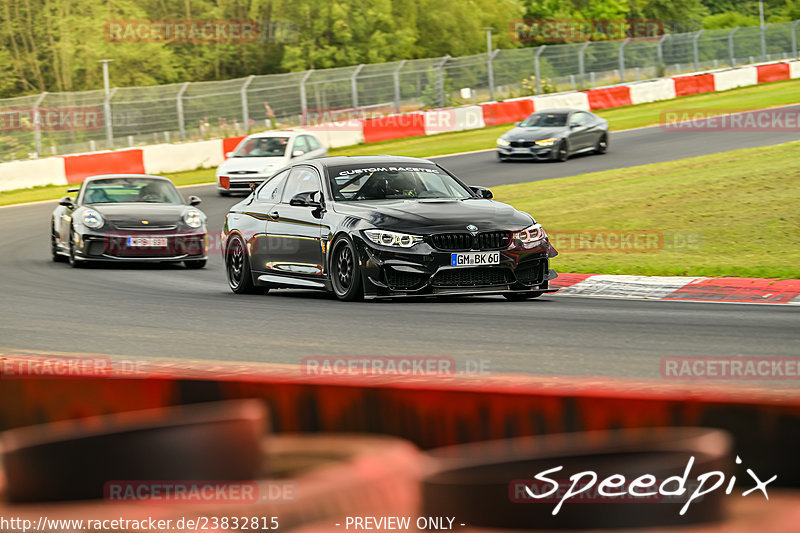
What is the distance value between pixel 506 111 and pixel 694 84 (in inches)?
368

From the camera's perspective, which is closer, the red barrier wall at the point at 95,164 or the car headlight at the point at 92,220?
the car headlight at the point at 92,220

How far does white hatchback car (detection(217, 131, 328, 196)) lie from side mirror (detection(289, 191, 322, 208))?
42.3 feet

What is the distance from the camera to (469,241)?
10930 millimetres

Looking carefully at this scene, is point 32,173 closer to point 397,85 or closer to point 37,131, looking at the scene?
point 37,131

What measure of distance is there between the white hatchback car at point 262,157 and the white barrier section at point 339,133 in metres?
8.11

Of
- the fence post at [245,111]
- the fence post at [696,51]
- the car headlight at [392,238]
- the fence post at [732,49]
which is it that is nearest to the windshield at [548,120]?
the fence post at [245,111]

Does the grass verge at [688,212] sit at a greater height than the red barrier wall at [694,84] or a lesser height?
lesser

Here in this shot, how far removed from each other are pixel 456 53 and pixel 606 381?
80.6m

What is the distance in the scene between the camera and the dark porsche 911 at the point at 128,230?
1619 cm

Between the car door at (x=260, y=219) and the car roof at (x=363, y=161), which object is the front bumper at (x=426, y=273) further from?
the car door at (x=260, y=219)

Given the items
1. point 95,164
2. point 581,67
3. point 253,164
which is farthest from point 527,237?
point 581,67

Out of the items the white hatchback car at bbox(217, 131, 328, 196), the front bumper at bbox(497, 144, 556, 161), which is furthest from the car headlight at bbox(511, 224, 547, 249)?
the front bumper at bbox(497, 144, 556, 161)

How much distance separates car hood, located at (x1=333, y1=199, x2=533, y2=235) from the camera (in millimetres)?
10977

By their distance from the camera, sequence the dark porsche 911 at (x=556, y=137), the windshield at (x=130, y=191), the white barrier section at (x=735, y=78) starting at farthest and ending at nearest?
1. the white barrier section at (x=735, y=78)
2. the dark porsche 911 at (x=556, y=137)
3. the windshield at (x=130, y=191)
